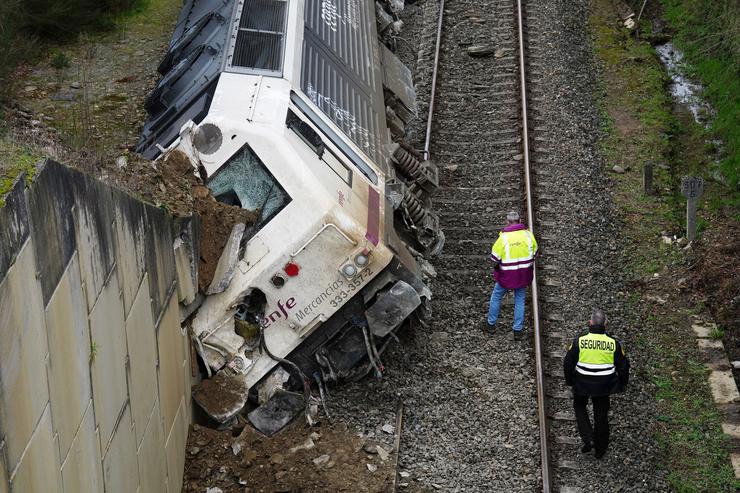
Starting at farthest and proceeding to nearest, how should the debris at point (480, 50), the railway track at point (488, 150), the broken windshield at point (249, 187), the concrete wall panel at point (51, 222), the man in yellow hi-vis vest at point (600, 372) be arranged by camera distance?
1. the debris at point (480, 50)
2. the railway track at point (488, 150)
3. the broken windshield at point (249, 187)
4. the man in yellow hi-vis vest at point (600, 372)
5. the concrete wall panel at point (51, 222)

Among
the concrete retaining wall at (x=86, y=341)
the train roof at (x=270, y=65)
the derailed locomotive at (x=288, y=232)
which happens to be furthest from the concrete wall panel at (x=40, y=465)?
the train roof at (x=270, y=65)

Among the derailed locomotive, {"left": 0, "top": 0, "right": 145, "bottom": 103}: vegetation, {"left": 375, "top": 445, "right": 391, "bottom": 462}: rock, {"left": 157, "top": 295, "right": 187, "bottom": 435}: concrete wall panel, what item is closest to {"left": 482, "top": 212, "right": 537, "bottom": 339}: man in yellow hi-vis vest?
the derailed locomotive

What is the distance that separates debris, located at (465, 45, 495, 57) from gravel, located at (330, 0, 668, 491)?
7 centimetres

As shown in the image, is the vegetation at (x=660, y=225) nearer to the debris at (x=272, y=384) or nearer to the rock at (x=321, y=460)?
the rock at (x=321, y=460)

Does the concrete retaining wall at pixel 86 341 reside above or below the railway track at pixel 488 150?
above

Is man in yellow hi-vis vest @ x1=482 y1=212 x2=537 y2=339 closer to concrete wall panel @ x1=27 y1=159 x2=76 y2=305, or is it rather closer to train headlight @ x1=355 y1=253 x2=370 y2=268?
train headlight @ x1=355 y1=253 x2=370 y2=268

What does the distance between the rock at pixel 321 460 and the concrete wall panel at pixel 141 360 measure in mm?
1547

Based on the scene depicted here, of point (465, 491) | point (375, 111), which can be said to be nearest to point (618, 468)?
point (465, 491)

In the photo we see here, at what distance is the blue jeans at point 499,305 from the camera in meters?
9.85

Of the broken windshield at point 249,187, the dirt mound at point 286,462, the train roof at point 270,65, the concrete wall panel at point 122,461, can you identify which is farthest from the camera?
the train roof at point 270,65

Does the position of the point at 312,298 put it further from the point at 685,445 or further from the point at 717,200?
the point at 717,200

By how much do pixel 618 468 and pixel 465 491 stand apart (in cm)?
122

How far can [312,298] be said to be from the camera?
8.70 metres

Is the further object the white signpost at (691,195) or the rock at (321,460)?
the white signpost at (691,195)
